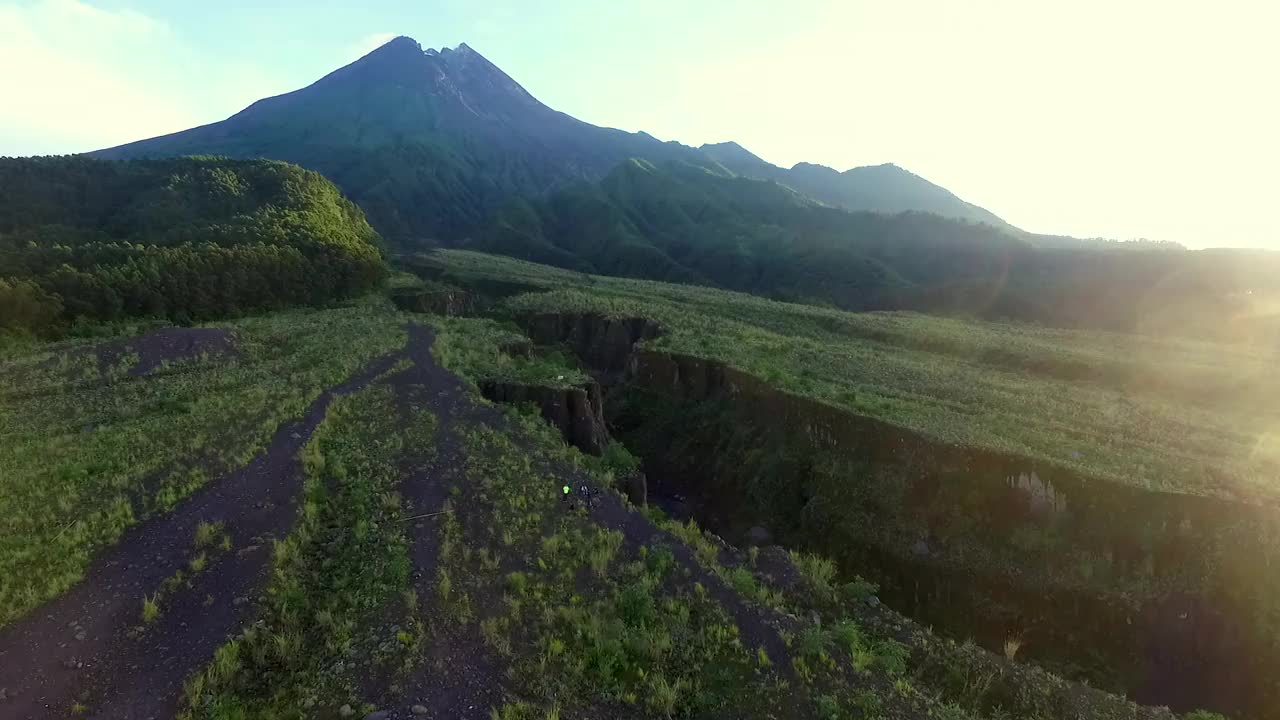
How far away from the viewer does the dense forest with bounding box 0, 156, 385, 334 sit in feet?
145

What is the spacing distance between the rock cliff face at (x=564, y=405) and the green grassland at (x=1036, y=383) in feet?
32.9

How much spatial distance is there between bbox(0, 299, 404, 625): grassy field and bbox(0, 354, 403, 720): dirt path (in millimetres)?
711

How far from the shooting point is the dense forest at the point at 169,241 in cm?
4419

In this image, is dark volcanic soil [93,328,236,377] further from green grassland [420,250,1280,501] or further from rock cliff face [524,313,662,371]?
green grassland [420,250,1280,501]

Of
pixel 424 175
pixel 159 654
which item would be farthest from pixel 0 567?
pixel 424 175

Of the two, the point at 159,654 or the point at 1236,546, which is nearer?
the point at 159,654

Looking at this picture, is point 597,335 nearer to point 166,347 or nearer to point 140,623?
point 166,347

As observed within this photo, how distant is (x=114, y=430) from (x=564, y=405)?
1680cm

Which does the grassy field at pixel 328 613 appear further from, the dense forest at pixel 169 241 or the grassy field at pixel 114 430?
the dense forest at pixel 169 241

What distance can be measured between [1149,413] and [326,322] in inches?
2001

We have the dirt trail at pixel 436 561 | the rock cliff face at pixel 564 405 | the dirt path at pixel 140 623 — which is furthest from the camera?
the rock cliff face at pixel 564 405

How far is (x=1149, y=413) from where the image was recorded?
103 ft

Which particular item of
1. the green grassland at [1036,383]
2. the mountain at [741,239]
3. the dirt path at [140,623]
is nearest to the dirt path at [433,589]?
the dirt path at [140,623]

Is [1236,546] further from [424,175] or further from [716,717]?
[424,175]
